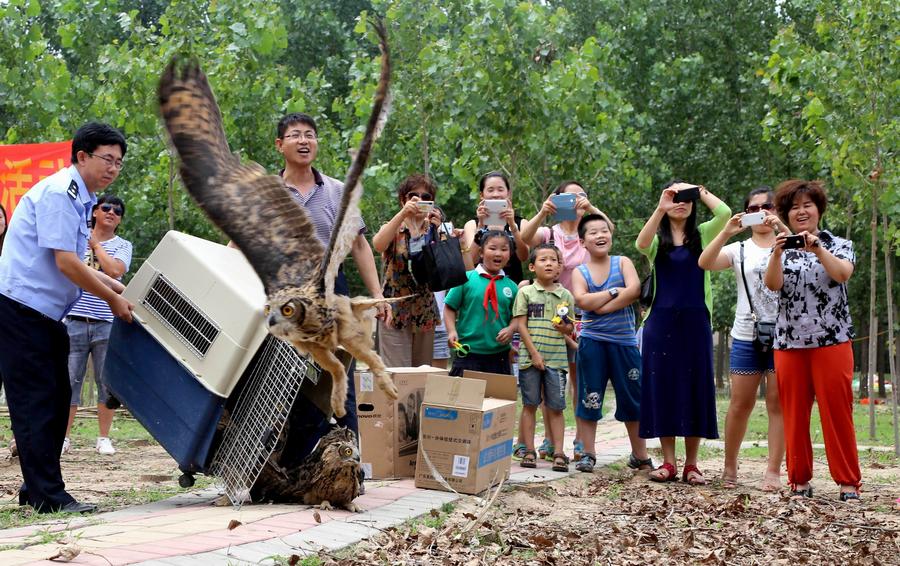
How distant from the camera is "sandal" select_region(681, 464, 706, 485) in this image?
612 centimetres

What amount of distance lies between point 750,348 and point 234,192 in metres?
3.50

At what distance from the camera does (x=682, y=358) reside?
6141 millimetres

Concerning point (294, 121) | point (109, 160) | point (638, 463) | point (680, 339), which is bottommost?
point (638, 463)

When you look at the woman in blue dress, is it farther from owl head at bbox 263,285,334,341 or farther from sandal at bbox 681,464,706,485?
owl head at bbox 263,285,334,341

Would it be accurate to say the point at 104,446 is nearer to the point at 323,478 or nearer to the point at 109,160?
the point at 109,160

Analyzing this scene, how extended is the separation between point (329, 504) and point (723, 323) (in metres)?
17.4

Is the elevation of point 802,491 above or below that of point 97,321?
below

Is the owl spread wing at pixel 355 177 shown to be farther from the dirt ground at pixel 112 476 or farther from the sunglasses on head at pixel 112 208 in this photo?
the sunglasses on head at pixel 112 208

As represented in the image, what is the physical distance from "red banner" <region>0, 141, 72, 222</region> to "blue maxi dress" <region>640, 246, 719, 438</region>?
20.7 feet

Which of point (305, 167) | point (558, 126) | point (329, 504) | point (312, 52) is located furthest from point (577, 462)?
point (312, 52)

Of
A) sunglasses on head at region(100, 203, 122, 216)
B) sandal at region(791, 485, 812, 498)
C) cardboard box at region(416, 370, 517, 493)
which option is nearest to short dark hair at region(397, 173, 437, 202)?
cardboard box at region(416, 370, 517, 493)

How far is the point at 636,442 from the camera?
260 inches

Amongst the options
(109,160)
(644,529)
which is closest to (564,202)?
(644,529)

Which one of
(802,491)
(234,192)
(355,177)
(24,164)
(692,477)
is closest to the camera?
(355,177)
